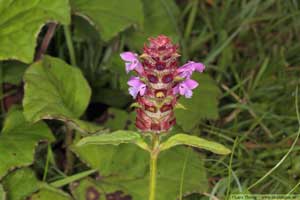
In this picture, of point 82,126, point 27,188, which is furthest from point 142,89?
point 27,188

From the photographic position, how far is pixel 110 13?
2.43 m

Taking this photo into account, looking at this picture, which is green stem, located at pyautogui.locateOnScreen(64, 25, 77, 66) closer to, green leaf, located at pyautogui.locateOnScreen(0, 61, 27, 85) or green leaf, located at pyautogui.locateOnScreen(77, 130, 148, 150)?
green leaf, located at pyautogui.locateOnScreen(0, 61, 27, 85)

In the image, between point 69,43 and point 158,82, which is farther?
point 69,43

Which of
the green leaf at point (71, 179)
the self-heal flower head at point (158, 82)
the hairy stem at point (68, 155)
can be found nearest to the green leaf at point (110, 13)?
the hairy stem at point (68, 155)

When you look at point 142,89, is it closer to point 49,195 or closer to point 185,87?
point 185,87

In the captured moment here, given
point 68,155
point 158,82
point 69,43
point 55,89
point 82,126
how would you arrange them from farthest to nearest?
1. point 69,43
2. point 68,155
3. point 55,89
4. point 82,126
5. point 158,82

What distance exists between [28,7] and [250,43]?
1209 millimetres

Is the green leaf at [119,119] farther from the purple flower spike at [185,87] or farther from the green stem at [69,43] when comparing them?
the purple flower spike at [185,87]

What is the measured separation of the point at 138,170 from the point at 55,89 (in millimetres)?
411

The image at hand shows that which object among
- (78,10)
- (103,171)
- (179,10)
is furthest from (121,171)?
(179,10)

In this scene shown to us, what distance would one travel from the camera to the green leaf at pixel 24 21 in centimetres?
213

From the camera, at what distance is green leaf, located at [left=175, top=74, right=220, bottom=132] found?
2.29m

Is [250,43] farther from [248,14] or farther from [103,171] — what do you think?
[103,171]

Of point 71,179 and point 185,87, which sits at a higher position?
point 185,87
